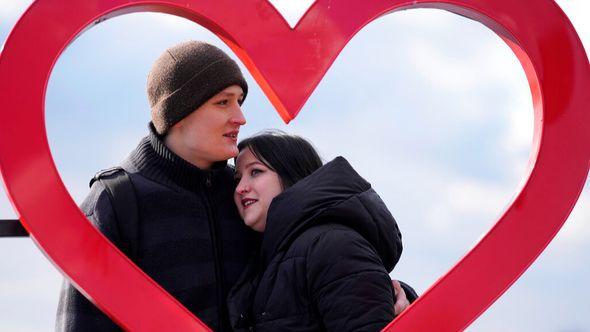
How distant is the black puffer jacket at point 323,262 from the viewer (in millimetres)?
3172

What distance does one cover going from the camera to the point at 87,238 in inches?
123

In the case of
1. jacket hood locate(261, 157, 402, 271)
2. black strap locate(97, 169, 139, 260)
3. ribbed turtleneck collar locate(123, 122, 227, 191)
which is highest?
jacket hood locate(261, 157, 402, 271)

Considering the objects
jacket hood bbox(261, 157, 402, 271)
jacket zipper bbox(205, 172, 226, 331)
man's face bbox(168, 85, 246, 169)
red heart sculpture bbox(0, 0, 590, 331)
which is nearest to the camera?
red heart sculpture bbox(0, 0, 590, 331)

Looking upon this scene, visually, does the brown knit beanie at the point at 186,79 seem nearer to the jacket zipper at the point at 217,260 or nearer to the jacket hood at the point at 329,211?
the jacket zipper at the point at 217,260

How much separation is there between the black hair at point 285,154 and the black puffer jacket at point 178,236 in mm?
203

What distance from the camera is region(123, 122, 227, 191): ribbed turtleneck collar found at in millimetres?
3607

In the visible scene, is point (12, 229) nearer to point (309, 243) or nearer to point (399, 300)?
point (309, 243)

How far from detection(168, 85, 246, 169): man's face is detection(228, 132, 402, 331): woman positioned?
0.32 ft

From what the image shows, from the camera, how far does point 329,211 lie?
3359 mm

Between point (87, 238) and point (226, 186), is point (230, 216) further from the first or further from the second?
point (87, 238)

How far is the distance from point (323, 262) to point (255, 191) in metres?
0.48

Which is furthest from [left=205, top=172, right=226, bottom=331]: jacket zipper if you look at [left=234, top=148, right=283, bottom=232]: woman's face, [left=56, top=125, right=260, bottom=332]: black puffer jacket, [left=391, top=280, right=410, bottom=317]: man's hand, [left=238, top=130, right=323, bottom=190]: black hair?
[left=391, top=280, right=410, bottom=317]: man's hand

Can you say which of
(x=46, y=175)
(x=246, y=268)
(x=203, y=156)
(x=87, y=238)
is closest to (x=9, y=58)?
(x=46, y=175)

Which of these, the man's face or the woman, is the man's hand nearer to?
the woman
